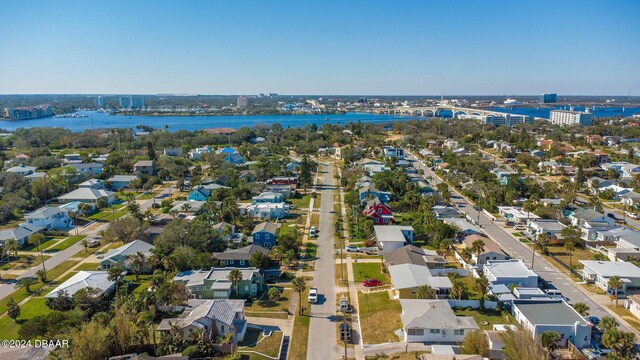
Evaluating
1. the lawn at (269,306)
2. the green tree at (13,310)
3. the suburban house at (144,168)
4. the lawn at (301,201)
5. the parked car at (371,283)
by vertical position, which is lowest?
the lawn at (269,306)

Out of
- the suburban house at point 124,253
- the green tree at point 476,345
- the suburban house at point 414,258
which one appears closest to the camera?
the green tree at point 476,345

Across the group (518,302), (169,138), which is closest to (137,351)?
(518,302)

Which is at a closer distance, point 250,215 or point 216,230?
point 216,230

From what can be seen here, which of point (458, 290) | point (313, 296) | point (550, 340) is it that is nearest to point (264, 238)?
point (313, 296)

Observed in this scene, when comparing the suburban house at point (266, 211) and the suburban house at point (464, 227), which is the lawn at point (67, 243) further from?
the suburban house at point (464, 227)

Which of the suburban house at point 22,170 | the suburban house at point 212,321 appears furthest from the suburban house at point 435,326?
the suburban house at point 22,170

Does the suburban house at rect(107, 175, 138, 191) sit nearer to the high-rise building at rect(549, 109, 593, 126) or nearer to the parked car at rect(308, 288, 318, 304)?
the parked car at rect(308, 288, 318, 304)

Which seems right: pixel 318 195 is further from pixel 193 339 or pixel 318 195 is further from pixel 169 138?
pixel 169 138
